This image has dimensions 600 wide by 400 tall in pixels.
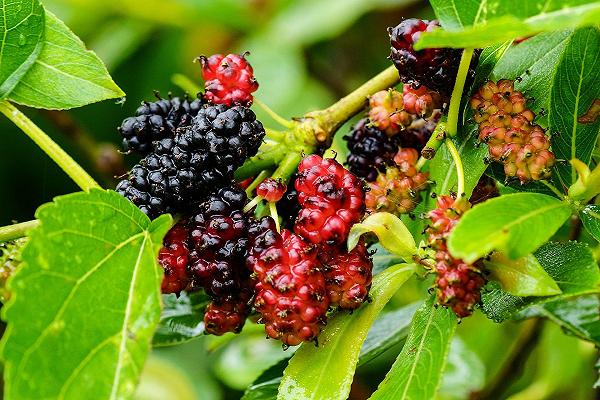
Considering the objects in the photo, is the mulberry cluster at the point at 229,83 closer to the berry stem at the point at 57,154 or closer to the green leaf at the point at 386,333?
the berry stem at the point at 57,154

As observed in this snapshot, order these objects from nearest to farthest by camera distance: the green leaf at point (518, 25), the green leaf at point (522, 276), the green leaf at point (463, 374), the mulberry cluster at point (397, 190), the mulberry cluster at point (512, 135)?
the green leaf at point (518, 25) < the green leaf at point (522, 276) < the mulberry cluster at point (512, 135) < the mulberry cluster at point (397, 190) < the green leaf at point (463, 374)

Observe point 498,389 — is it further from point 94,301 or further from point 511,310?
point 94,301

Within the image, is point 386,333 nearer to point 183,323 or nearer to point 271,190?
point 183,323

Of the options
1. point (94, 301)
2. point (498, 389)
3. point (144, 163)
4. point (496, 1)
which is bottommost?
point (498, 389)

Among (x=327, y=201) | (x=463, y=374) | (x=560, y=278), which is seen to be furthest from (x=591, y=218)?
(x=463, y=374)

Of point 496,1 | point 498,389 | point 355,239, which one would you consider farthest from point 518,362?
point 496,1

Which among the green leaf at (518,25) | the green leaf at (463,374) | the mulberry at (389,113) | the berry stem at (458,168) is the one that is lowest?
the green leaf at (463,374)

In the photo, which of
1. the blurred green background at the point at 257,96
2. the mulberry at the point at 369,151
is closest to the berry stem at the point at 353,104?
the mulberry at the point at 369,151
